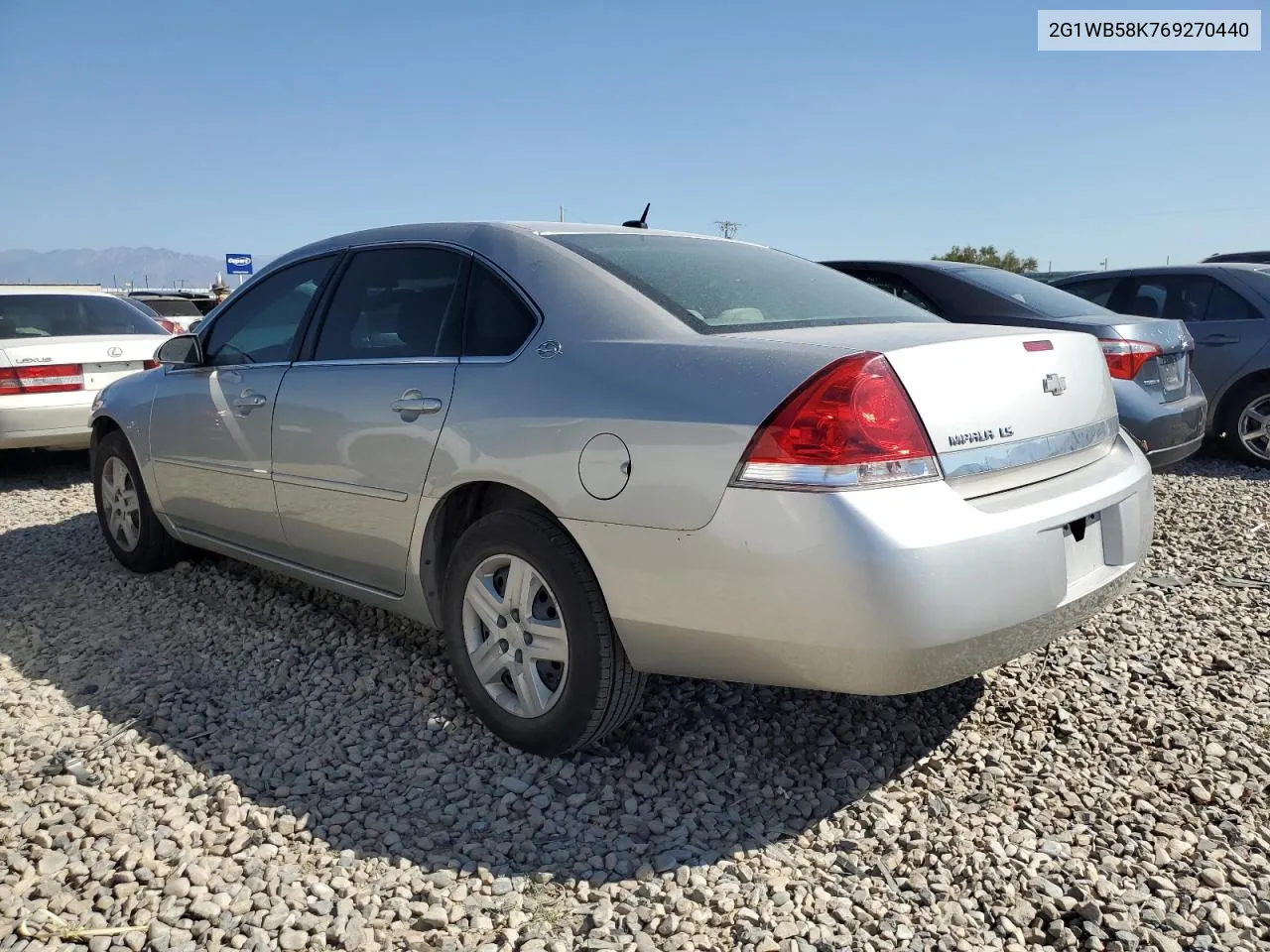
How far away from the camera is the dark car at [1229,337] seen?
7527 mm

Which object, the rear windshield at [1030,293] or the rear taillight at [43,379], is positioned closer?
the rear windshield at [1030,293]

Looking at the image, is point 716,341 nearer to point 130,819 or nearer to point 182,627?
point 130,819

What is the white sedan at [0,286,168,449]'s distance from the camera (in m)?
6.87

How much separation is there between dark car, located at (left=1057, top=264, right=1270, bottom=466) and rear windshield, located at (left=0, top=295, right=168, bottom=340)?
822 centimetres

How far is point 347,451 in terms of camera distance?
10.8 feet

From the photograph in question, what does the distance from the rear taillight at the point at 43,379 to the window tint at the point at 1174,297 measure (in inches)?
320

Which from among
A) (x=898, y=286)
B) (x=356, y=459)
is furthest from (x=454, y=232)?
(x=898, y=286)

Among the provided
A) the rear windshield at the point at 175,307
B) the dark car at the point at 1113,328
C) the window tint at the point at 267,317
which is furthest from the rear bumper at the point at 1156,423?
the rear windshield at the point at 175,307

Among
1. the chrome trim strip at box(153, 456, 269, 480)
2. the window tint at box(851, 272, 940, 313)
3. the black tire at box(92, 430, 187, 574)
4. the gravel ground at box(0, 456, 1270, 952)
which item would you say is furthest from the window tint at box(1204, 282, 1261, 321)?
the black tire at box(92, 430, 187, 574)

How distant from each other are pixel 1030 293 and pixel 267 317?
183 inches

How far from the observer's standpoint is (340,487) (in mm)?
3354

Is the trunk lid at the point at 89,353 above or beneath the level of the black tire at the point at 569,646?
above

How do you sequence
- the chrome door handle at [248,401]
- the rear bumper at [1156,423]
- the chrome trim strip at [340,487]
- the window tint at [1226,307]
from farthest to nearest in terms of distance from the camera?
the window tint at [1226,307], the rear bumper at [1156,423], the chrome door handle at [248,401], the chrome trim strip at [340,487]

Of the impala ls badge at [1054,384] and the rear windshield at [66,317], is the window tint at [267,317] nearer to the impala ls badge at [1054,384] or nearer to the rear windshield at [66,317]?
the impala ls badge at [1054,384]
